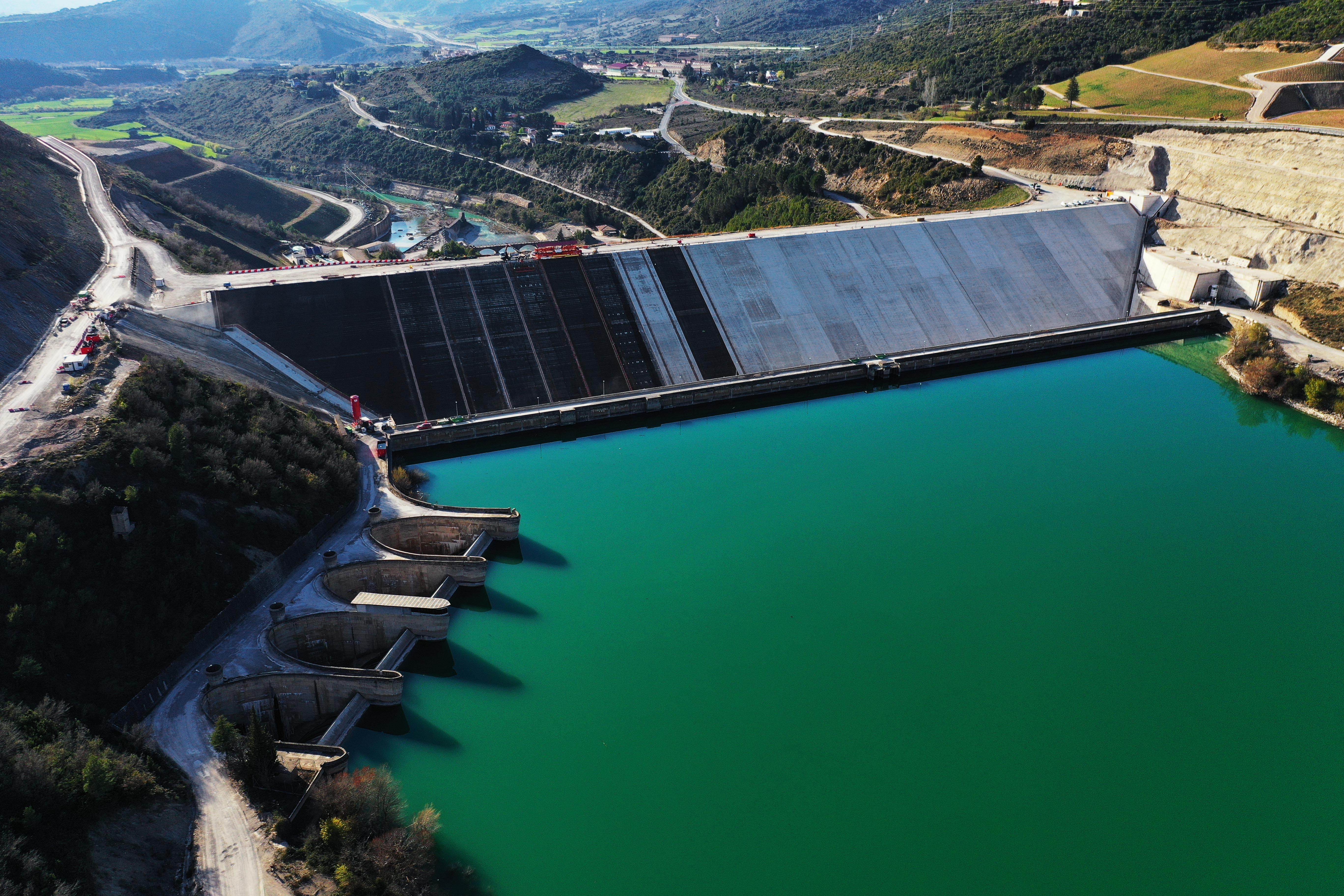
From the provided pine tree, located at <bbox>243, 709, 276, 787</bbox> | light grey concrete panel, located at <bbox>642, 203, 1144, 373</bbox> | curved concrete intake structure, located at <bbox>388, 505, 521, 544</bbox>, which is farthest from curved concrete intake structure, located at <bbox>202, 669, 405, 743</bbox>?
light grey concrete panel, located at <bbox>642, 203, 1144, 373</bbox>

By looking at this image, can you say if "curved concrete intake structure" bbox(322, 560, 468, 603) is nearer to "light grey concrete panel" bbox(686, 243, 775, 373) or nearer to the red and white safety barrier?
"light grey concrete panel" bbox(686, 243, 775, 373)

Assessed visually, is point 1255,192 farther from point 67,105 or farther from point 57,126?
point 67,105

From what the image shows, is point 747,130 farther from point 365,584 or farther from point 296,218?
point 365,584

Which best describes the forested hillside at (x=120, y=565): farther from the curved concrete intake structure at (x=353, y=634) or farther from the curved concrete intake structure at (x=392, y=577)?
the curved concrete intake structure at (x=353, y=634)

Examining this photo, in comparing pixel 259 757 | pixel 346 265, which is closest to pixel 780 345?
pixel 346 265

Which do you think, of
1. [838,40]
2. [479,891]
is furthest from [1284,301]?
[838,40]

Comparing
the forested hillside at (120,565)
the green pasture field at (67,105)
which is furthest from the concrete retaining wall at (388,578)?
the green pasture field at (67,105)
